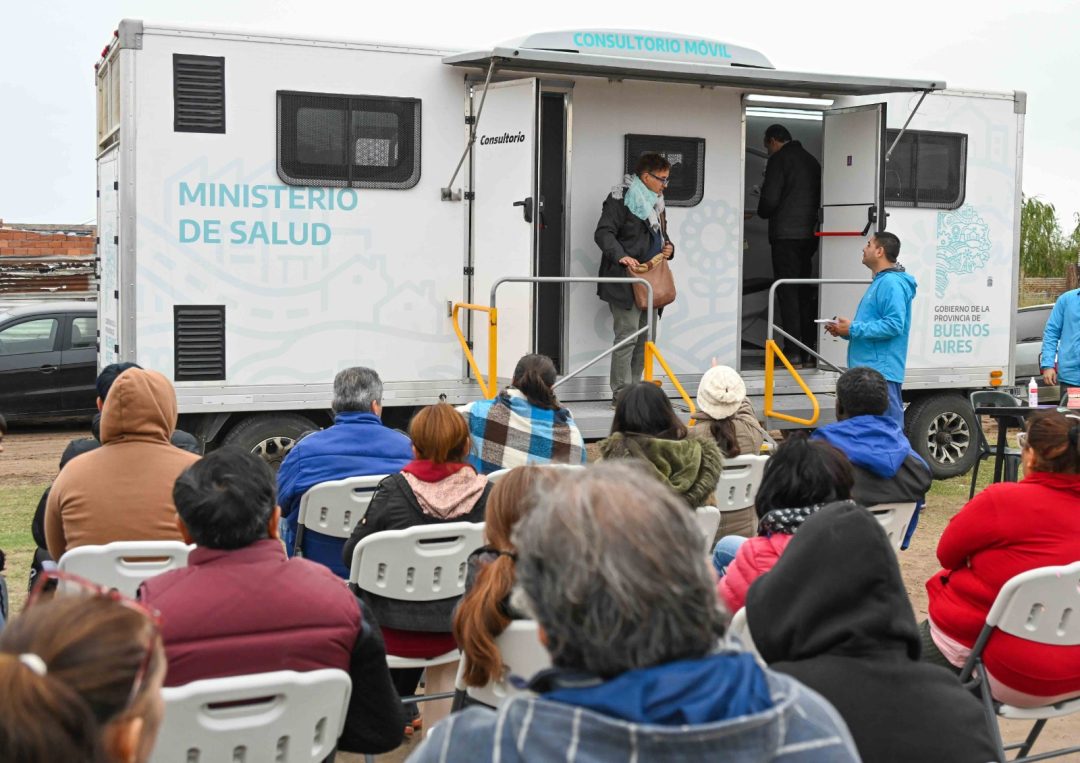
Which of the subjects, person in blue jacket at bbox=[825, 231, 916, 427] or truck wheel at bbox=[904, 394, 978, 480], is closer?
person in blue jacket at bbox=[825, 231, 916, 427]

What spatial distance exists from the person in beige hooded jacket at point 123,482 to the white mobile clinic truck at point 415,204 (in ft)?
11.8

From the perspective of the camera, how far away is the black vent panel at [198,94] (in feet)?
25.3

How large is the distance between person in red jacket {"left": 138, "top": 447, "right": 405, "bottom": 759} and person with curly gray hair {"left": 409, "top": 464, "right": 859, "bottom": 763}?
1.13 metres

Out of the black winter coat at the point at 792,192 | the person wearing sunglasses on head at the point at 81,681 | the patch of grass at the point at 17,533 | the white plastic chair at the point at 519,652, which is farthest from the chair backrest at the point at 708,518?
the black winter coat at the point at 792,192

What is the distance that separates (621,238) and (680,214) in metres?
0.83

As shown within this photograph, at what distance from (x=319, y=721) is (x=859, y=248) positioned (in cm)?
753

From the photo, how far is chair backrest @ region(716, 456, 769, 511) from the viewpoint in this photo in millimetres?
5648

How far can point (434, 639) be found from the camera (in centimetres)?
419

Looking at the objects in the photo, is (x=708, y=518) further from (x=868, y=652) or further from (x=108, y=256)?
(x=108, y=256)

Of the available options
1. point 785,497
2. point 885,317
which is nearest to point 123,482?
point 785,497

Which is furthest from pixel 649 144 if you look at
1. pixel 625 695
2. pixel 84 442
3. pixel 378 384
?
pixel 625 695

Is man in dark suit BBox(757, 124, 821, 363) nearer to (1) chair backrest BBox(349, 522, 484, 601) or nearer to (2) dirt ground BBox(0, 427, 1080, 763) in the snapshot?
(2) dirt ground BBox(0, 427, 1080, 763)

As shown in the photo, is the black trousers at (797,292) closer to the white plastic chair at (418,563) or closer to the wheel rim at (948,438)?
the wheel rim at (948,438)

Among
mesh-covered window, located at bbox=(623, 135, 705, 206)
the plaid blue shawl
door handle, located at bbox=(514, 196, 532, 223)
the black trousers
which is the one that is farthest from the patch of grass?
the black trousers
